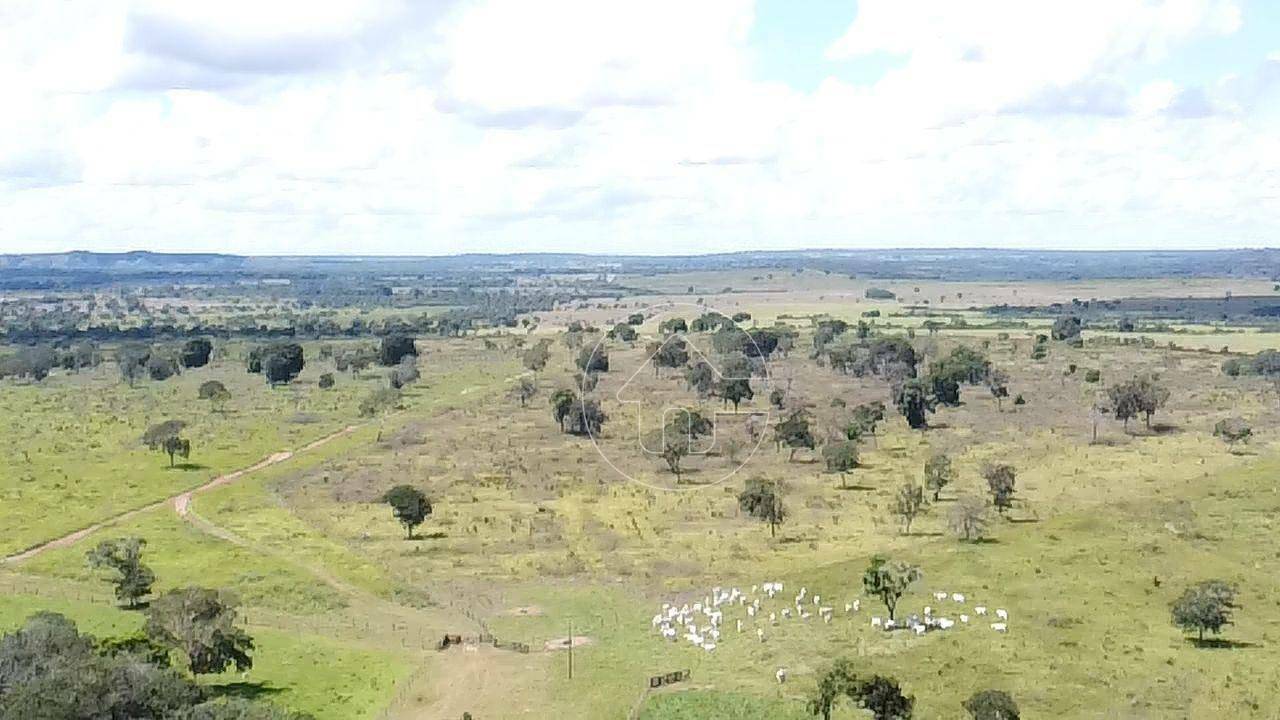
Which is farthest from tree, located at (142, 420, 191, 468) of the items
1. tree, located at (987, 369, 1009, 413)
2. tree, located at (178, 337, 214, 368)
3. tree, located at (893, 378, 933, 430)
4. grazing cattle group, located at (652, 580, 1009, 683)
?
tree, located at (987, 369, 1009, 413)

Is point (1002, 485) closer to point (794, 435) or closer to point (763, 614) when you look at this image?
point (763, 614)

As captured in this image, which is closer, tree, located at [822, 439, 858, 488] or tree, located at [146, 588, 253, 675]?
tree, located at [146, 588, 253, 675]

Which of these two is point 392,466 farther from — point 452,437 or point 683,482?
point 683,482

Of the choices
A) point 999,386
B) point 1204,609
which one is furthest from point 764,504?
point 999,386

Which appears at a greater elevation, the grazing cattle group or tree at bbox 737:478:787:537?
tree at bbox 737:478:787:537

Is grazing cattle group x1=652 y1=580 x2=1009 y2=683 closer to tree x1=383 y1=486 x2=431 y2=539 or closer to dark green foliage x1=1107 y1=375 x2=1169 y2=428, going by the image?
tree x1=383 y1=486 x2=431 y2=539

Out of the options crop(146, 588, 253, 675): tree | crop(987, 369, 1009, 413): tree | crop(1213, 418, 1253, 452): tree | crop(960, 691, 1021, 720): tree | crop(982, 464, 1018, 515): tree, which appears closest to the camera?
crop(960, 691, 1021, 720): tree

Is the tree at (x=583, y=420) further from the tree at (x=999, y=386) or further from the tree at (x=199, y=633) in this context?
the tree at (x=199, y=633)
